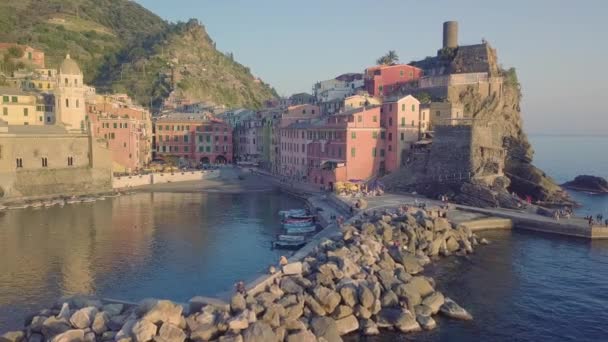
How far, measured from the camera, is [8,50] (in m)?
92.1

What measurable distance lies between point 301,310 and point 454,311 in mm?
8152

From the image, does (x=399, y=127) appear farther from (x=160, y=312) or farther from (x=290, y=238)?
(x=160, y=312)

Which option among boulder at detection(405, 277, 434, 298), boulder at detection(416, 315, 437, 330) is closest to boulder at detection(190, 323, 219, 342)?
boulder at detection(416, 315, 437, 330)

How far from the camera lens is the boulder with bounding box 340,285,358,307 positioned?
24.2 meters

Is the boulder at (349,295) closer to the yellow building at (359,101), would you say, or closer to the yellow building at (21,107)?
the yellow building at (359,101)

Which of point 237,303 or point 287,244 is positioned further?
point 287,244

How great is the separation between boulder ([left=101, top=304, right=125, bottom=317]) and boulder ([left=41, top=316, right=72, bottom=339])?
159 centimetres

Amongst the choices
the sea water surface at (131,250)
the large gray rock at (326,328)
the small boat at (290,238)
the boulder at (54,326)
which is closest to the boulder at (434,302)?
the large gray rock at (326,328)

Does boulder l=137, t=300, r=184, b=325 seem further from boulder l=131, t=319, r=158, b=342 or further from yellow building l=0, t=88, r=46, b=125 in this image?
yellow building l=0, t=88, r=46, b=125

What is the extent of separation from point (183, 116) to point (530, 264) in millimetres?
70490

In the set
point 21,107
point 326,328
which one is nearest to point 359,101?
point 21,107

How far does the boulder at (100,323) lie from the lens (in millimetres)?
20122

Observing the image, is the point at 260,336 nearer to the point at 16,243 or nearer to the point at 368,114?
the point at 16,243

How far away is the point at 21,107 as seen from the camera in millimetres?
67500
